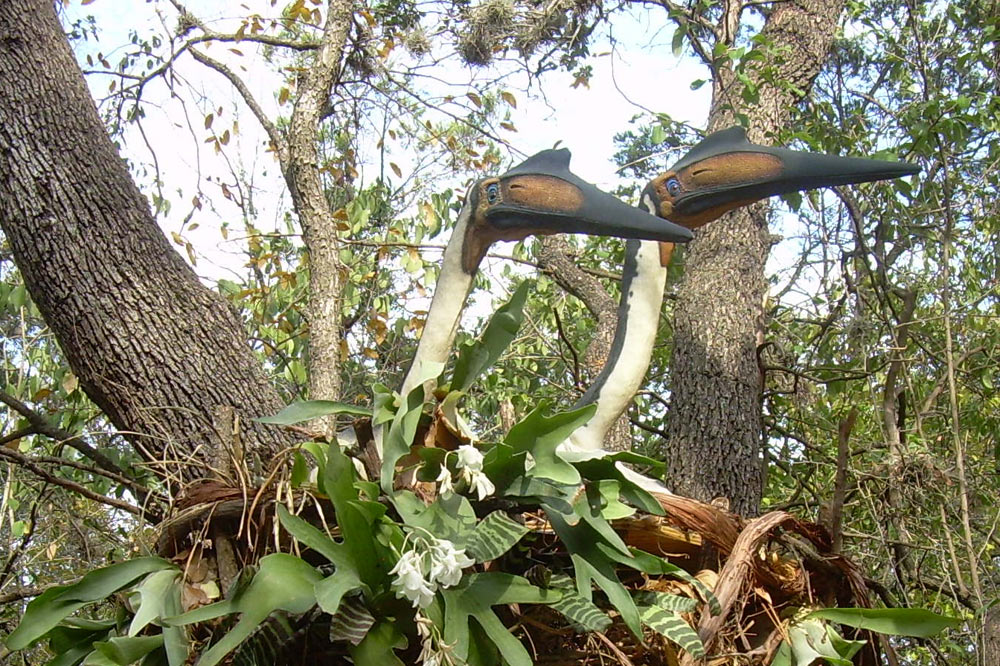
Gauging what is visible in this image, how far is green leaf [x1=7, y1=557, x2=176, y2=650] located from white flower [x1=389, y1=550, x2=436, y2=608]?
370 mm

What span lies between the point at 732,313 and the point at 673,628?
45.8 inches

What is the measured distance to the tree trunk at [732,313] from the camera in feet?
7.19

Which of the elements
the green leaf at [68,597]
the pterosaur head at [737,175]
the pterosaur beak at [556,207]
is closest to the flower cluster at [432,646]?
the green leaf at [68,597]

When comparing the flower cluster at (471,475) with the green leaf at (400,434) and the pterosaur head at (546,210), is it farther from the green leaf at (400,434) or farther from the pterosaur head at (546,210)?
the pterosaur head at (546,210)

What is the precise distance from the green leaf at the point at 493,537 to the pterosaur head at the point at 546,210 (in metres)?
0.60

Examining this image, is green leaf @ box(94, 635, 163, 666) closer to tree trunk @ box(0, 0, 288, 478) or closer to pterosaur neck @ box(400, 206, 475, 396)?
tree trunk @ box(0, 0, 288, 478)

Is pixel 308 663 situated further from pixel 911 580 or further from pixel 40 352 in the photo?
pixel 40 352

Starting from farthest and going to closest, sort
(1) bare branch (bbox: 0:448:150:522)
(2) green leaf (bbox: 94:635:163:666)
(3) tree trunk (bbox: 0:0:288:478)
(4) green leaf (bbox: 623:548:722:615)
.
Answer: (3) tree trunk (bbox: 0:0:288:478)
(1) bare branch (bbox: 0:448:150:522)
(4) green leaf (bbox: 623:548:722:615)
(2) green leaf (bbox: 94:635:163:666)

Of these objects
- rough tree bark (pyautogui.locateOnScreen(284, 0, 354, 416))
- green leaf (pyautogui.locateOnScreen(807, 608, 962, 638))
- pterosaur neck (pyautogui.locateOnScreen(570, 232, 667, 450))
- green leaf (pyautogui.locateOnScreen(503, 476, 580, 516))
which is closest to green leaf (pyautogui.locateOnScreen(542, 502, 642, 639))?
green leaf (pyautogui.locateOnScreen(503, 476, 580, 516))

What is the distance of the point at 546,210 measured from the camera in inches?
70.1

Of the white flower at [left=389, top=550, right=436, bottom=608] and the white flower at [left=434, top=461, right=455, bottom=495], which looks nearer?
the white flower at [left=389, top=550, right=436, bottom=608]

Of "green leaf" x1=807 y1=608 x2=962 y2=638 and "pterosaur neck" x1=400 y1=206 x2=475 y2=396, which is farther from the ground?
"pterosaur neck" x1=400 y1=206 x2=475 y2=396

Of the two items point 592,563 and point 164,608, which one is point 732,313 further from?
point 164,608

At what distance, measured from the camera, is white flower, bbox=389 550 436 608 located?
1.15 meters
